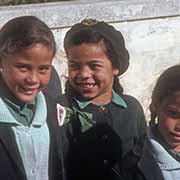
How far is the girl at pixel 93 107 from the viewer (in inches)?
135

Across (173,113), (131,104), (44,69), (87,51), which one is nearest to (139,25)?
(131,104)

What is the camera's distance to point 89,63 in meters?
3.43

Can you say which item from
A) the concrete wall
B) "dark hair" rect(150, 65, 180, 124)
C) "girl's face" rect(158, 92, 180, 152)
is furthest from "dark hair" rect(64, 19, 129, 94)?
the concrete wall

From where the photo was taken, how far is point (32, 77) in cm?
309

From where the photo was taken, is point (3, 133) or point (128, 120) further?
point (128, 120)

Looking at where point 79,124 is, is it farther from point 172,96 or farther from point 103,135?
point 172,96

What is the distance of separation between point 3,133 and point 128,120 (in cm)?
74

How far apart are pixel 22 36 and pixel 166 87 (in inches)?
25.8

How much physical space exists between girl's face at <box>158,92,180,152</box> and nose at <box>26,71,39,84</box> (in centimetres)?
56

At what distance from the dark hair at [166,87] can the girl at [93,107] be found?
48cm

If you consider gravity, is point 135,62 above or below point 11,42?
below

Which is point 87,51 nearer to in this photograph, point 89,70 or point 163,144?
point 89,70

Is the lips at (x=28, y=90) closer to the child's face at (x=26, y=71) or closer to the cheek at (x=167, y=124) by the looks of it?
the child's face at (x=26, y=71)

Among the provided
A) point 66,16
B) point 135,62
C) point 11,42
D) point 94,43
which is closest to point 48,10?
point 66,16
